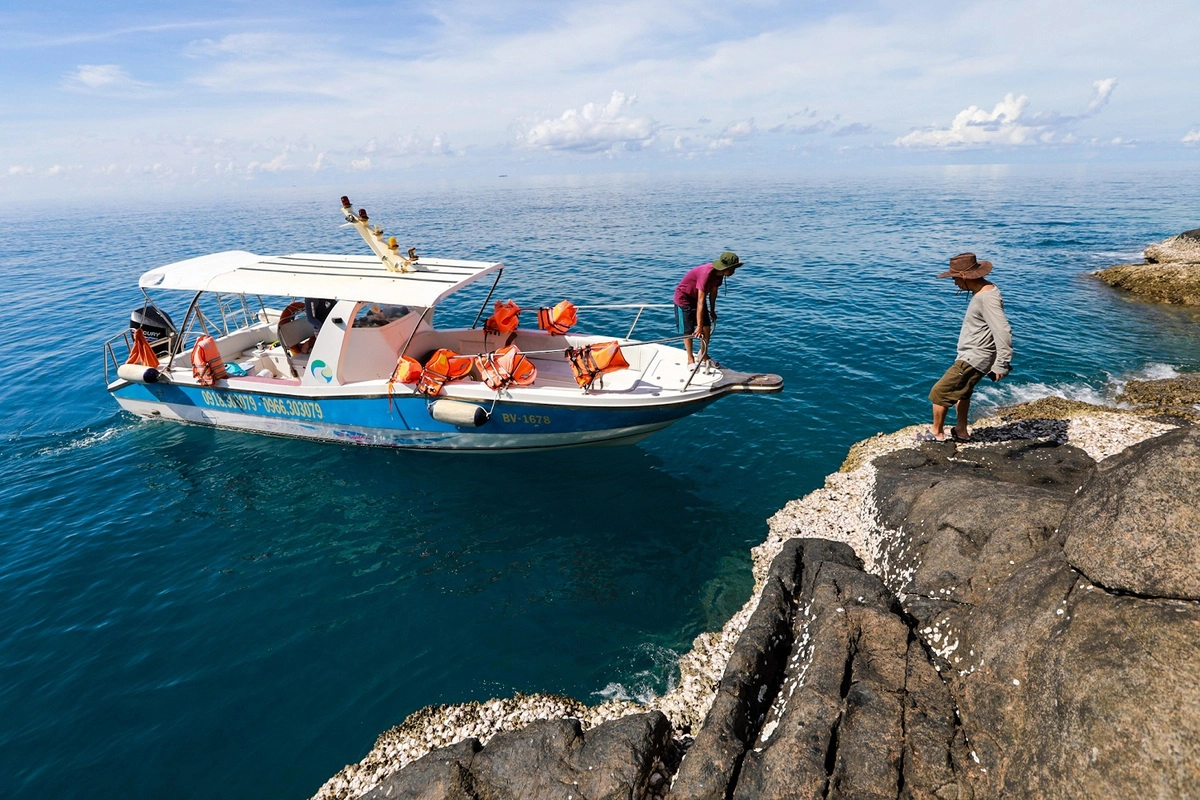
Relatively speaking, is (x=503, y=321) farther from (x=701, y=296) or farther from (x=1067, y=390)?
(x=1067, y=390)

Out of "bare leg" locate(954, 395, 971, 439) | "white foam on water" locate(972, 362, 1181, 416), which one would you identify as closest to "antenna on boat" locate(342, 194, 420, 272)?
"bare leg" locate(954, 395, 971, 439)

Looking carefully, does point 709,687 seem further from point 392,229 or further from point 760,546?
point 392,229

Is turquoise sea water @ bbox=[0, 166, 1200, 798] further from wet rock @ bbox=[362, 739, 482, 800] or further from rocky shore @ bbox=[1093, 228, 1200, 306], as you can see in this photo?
rocky shore @ bbox=[1093, 228, 1200, 306]

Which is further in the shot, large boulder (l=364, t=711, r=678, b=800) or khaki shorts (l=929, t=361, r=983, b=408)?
khaki shorts (l=929, t=361, r=983, b=408)

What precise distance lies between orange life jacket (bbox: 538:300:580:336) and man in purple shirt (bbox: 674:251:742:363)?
259 centimetres

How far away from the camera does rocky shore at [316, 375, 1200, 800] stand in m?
4.12

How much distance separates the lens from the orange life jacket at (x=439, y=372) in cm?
1077

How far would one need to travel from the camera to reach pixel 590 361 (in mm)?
10750

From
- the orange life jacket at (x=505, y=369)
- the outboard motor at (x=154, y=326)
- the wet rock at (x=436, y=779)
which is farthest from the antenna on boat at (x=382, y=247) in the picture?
the wet rock at (x=436, y=779)

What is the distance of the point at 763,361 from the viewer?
55.2 ft

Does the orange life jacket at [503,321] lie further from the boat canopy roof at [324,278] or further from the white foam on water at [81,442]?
the white foam on water at [81,442]

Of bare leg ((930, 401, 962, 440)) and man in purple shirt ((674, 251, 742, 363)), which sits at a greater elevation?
man in purple shirt ((674, 251, 742, 363))

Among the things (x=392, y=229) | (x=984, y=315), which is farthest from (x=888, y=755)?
(x=392, y=229)

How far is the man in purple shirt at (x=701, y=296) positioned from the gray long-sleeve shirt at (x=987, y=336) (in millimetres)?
3690
